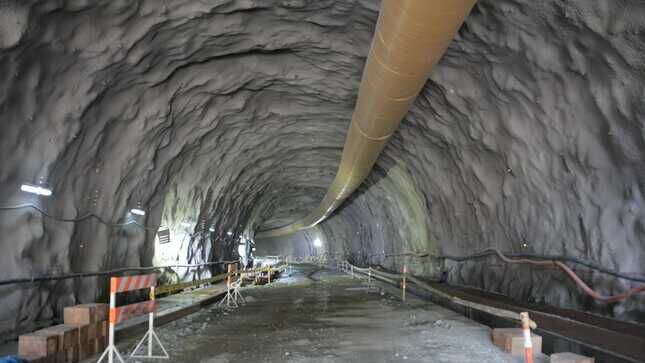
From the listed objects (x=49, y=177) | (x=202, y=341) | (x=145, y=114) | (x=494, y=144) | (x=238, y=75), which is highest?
(x=238, y=75)

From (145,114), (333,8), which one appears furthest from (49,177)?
(333,8)

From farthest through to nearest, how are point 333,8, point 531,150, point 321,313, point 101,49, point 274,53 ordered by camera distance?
point 321,313 → point 274,53 → point 333,8 → point 531,150 → point 101,49

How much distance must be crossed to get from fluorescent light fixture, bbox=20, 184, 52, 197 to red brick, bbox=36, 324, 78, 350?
2.23 meters

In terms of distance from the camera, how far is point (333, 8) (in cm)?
1066

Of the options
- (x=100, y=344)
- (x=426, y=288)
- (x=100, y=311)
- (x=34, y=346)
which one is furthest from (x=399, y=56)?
(x=426, y=288)

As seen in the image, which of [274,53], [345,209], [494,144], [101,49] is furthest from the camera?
[345,209]

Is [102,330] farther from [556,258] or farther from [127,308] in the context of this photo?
[556,258]

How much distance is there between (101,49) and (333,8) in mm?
4132

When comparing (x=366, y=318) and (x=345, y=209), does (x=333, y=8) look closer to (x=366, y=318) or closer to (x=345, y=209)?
(x=366, y=318)

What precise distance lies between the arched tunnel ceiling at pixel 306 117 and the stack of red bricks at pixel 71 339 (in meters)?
1.36

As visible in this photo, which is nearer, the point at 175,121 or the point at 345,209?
the point at 175,121

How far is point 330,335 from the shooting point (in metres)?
10.9

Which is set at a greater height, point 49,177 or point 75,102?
point 75,102

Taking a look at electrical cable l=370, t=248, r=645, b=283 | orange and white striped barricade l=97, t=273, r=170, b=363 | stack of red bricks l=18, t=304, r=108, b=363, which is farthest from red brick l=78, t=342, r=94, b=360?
electrical cable l=370, t=248, r=645, b=283
